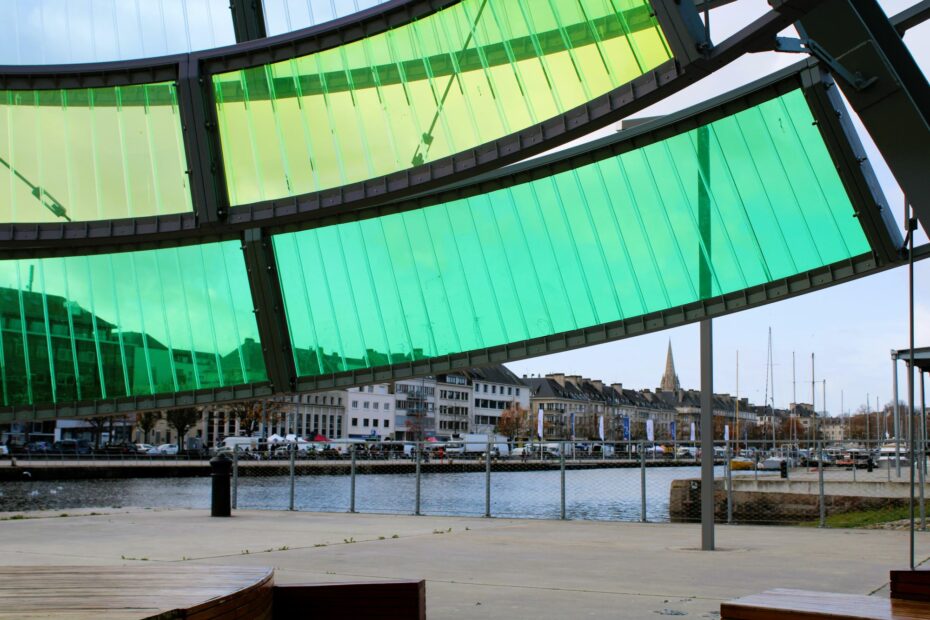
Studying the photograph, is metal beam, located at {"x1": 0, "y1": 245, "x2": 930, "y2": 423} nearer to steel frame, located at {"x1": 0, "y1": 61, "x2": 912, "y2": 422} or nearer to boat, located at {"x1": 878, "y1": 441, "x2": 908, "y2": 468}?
steel frame, located at {"x1": 0, "y1": 61, "x2": 912, "y2": 422}

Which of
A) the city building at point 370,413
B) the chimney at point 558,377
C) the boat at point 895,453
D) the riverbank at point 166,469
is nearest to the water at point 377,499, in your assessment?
the riverbank at point 166,469

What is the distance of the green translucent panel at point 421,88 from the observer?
16.1 metres

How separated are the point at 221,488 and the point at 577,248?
8038 millimetres

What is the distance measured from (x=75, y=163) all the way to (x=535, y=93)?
33.5 feet

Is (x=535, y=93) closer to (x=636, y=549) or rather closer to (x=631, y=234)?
(x=631, y=234)

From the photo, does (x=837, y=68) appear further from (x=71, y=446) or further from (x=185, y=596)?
(x=71, y=446)

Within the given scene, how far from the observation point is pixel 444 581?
9.70 meters

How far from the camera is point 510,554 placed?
488 inches

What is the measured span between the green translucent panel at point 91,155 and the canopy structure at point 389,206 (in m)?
0.05

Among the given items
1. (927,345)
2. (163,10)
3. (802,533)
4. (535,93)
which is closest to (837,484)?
(927,345)

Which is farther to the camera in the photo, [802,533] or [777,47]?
[802,533]


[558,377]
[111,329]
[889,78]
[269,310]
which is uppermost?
[889,78]

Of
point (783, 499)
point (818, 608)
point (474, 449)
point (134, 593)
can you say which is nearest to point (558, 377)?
point (474, 449)

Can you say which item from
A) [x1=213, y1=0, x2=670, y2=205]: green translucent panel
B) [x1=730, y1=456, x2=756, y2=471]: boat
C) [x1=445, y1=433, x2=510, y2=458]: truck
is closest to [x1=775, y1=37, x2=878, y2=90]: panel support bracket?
[x1=213, y1=0, x2=670, y2=205]: green translucent panel
